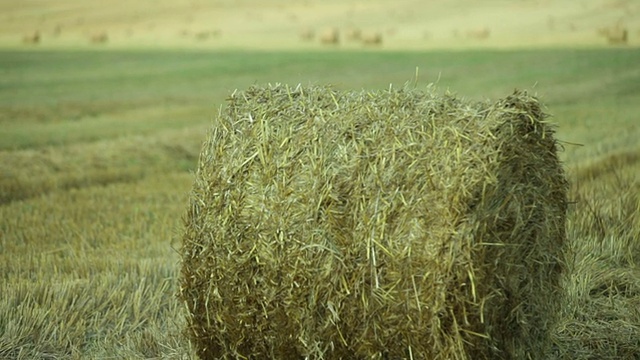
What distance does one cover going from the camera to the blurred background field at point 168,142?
6.12m

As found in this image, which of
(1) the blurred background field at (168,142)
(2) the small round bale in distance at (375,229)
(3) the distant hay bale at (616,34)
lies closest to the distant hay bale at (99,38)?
(1) the blurred background field at (168,142)

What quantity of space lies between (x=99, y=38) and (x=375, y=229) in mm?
17422

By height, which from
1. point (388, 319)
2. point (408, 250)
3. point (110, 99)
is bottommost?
point (110, 99)

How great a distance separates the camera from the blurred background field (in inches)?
241

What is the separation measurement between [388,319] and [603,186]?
17.0ft

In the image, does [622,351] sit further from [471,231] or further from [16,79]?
[16,79]

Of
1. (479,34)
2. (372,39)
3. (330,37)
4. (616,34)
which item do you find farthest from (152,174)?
(372,39)

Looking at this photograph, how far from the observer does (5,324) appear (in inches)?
232

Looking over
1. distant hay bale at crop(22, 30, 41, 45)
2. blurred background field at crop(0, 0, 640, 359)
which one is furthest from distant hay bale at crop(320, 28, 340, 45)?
distant hay bale at crop(22, 30, 41, 45)

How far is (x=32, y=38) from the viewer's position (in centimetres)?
1891

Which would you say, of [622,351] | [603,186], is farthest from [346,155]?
[603,186]

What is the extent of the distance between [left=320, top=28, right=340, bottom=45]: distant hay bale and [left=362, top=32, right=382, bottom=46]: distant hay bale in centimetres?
66

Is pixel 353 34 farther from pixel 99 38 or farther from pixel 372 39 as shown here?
pixel 99 38

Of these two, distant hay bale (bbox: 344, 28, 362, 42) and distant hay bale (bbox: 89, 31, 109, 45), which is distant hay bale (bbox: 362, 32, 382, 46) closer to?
distant hay bale (bbox: 344, 28, 362, 42)
